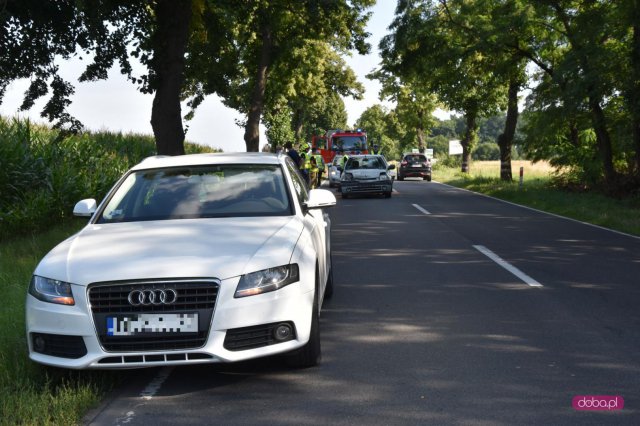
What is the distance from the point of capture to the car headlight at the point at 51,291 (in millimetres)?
4840

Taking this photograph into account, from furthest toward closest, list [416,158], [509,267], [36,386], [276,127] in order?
[276,127] → [416,158] → [509,267] → [36,386]

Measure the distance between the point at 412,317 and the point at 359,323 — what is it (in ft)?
1.77

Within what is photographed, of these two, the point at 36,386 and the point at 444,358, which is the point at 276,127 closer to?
the point at 444,358

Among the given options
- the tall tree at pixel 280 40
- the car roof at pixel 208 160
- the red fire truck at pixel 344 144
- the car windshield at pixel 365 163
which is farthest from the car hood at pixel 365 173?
the car roof at pixel 208 160

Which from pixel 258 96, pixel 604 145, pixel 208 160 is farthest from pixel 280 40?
pixel 208 160

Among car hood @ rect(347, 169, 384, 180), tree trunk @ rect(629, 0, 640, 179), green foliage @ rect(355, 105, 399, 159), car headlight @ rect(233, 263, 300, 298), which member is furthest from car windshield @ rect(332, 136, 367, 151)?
green foliage @ rect(355, 105, 399, 159)

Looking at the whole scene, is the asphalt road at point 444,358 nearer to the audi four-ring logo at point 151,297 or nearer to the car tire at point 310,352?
the car tire at point 310,352

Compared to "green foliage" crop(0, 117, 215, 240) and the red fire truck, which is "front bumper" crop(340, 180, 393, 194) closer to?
"green foliage" crop(0, 117, 215, 240)

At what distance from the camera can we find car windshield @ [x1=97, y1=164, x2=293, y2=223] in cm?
625

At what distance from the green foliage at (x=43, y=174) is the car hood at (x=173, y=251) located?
8.08 metres

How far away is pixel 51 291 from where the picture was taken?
4938 millimetres

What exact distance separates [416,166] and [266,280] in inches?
1739

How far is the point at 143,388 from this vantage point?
5.10 metres

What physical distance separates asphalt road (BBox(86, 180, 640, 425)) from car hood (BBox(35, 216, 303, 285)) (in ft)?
2.67
